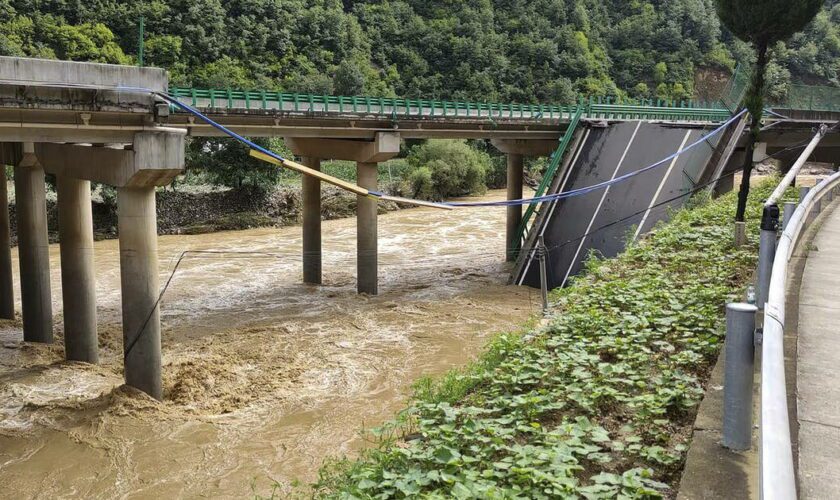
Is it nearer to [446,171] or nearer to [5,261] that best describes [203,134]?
[5,261]

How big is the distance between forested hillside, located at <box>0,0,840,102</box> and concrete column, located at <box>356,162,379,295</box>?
3677cm

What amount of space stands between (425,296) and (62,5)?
51.3m

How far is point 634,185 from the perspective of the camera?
2392cm

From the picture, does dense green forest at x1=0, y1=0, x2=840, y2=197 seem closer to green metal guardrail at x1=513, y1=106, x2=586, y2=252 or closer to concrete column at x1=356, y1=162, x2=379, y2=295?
concrete column at x1=356, y1=162, x2=379, y2=295

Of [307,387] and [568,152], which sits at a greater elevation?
[568,152]

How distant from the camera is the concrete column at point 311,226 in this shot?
84.9ft

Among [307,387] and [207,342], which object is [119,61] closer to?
[207,342]

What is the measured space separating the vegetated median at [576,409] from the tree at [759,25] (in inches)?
200

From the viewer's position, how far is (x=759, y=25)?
49.7 ft

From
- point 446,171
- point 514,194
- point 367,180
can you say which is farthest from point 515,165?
point 446,171

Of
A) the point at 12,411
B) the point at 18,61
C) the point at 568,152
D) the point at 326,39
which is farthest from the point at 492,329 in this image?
the point at 326,39

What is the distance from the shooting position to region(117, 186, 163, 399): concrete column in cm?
1395

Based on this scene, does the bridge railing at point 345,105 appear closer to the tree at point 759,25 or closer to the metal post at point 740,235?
the tree at point 759,25

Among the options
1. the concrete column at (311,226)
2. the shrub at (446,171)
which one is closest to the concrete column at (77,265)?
the concrete column at (311,226)
